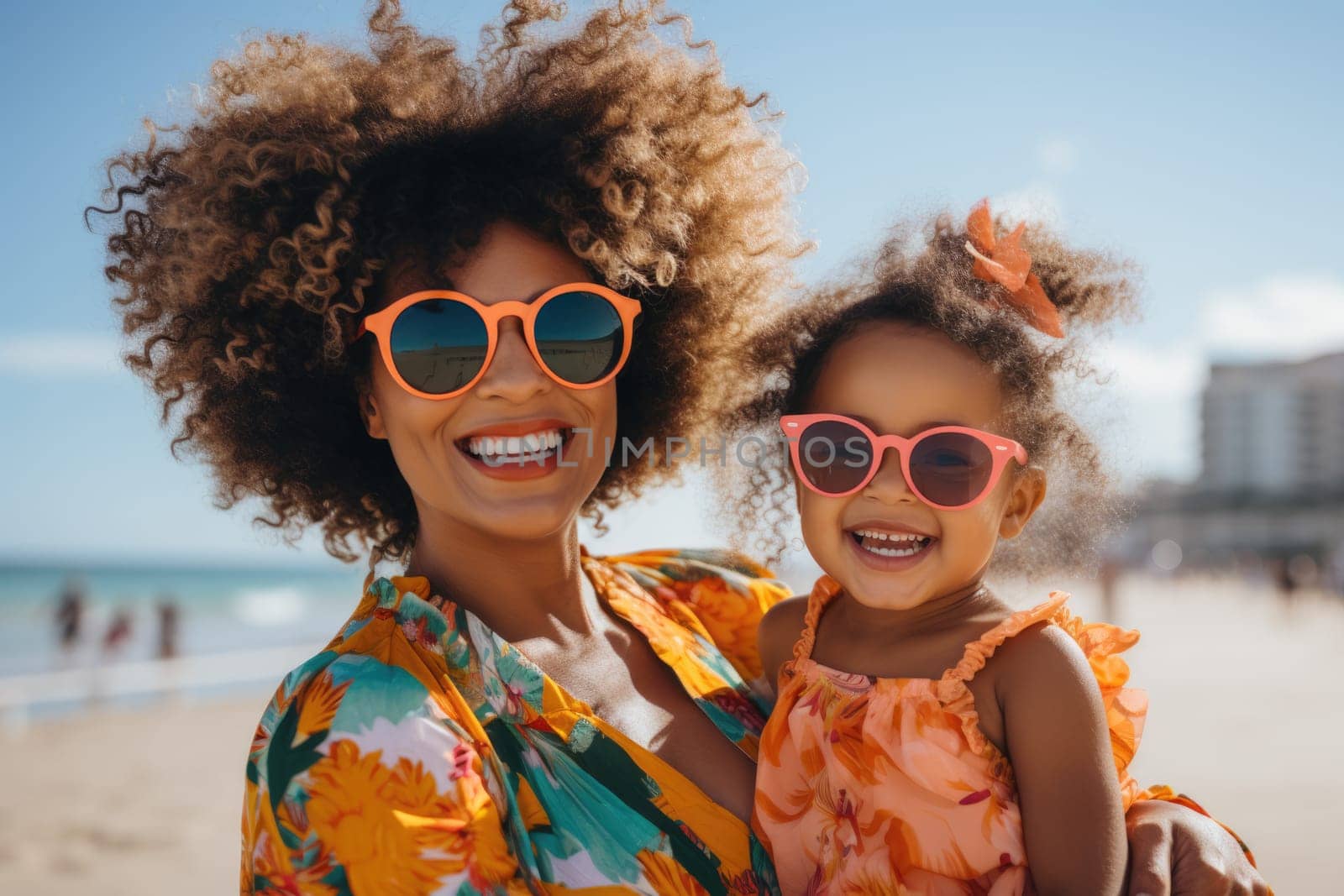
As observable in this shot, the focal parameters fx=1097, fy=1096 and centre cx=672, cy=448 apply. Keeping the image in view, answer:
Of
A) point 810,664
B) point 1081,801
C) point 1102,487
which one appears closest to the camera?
point 1081,801

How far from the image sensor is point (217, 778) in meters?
11.4

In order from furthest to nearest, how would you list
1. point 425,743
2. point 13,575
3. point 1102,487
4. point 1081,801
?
point 13,575 → point 1102,487 → point 1081,801 → point 425,743

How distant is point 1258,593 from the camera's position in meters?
45.9

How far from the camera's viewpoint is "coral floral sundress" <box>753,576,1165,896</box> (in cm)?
219

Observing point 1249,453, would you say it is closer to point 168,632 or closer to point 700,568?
point 168,632

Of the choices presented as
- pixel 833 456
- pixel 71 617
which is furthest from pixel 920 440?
pixel 71 617

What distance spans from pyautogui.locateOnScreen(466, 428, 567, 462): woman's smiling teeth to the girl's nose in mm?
84

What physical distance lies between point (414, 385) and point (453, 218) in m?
0.39

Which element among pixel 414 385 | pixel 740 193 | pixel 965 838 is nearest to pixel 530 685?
pixel 414 385

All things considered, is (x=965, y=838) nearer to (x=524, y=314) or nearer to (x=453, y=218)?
(x=524, y=314)

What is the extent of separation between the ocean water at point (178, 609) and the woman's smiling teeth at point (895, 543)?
56.7 feet

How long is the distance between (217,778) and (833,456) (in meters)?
10.8

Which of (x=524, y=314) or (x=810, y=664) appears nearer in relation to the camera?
(x=524, y=314)

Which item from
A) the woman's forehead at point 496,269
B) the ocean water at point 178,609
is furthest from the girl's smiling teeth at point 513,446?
the ocean water at point 178,609
